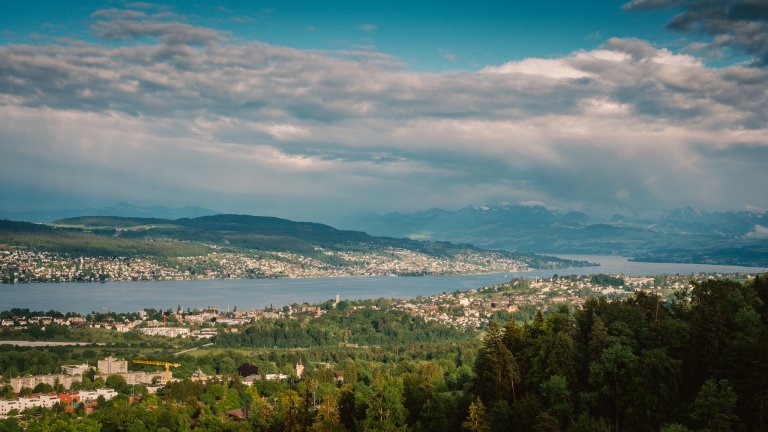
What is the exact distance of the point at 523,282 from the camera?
391 feet

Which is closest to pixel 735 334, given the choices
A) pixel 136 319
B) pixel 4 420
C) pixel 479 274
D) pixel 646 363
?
pixel 646 363

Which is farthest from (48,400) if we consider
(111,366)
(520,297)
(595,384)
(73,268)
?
(73,268)

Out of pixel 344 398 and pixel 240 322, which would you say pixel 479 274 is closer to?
pixel 240 322

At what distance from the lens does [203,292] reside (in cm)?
13912

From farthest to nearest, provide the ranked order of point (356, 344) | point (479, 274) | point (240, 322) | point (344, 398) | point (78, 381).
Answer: point (479, 274) → point (240, 322) → point (356, 344) → point (78, 381) → point (344, 398)

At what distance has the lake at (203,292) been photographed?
112500 mm

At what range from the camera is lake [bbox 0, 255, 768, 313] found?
369 ft

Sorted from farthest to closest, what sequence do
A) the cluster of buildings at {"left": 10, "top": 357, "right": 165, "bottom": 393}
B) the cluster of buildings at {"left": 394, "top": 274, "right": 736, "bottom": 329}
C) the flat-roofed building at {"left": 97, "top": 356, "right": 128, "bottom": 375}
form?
the cluster of buildings at {"left": 394, "top": 274, "right": 736, "bottom": 329}, the flat-roofed building at {"left": 97, "top": 356, "right": 128, "bottom": 375}, the cluster of buildings at {"left": 10, "top": 357, "right": 165, "bottom": 393}

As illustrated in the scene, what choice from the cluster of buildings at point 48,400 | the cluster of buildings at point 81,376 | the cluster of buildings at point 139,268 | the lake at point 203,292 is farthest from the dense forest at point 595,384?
the cluster of buildings at point 139,268

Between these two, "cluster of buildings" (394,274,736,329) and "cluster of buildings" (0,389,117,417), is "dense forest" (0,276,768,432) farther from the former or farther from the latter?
"cluster of buildings" (394,274,736,329)

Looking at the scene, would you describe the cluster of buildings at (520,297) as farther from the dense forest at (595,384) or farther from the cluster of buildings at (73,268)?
the cluster of buildings at (73,268)

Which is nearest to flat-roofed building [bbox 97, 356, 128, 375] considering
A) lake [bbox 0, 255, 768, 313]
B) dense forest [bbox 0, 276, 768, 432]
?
dense forest [bbox 0, 276, 768, 432]

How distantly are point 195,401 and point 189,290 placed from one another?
101 m

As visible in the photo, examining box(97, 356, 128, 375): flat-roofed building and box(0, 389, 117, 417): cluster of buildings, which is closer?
box(0, 389, 117, 417): cluster of buildings
